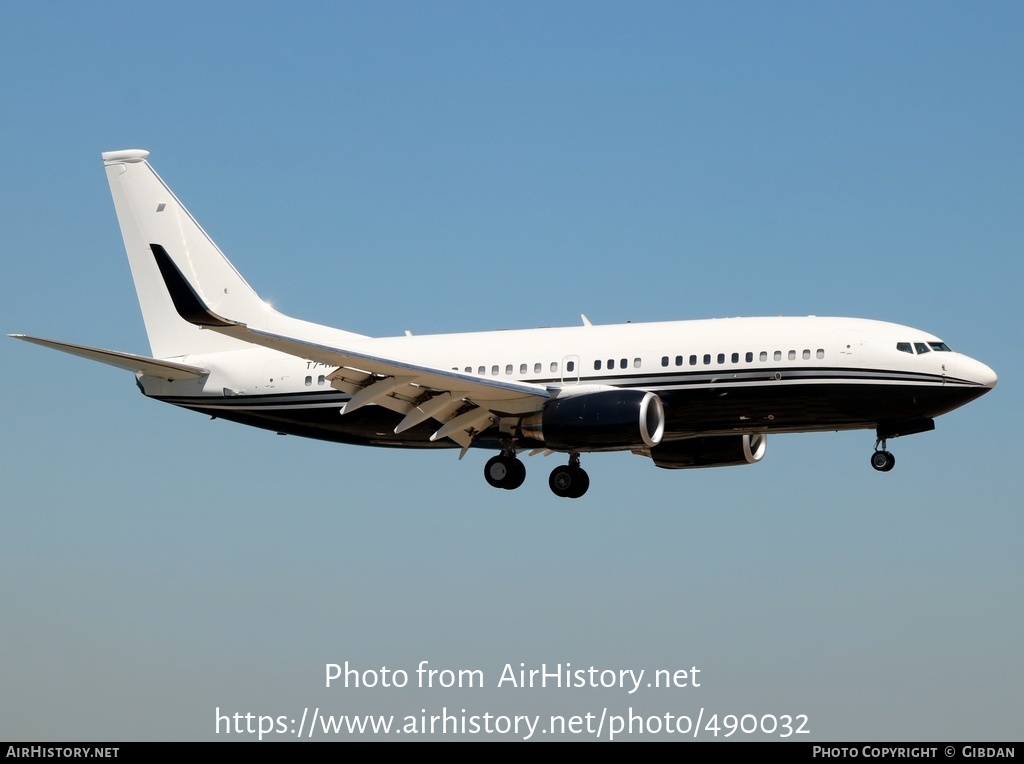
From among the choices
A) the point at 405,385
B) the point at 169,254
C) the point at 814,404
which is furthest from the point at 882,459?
the point at 169,254

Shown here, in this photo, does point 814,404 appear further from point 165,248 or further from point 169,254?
point 165,248

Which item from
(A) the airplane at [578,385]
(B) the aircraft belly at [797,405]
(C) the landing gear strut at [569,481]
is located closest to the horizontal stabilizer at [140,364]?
(A) the airplane at [578,385]

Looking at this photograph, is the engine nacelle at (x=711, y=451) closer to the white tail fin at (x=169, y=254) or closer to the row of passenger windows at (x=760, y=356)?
the row of passenger windows at (x=760, y=356)

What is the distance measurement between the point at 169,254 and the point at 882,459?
23671mm

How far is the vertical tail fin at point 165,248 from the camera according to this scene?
50.8 m

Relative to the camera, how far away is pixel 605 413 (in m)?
40.4

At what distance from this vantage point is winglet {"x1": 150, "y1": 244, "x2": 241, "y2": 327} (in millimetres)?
37781

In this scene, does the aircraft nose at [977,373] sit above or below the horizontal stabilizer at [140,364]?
below

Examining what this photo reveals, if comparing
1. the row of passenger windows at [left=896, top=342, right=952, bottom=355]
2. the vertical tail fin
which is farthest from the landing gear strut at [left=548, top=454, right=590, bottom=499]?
the vertical tail fin

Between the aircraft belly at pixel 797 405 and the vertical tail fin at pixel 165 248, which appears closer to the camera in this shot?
the aircraft belly at pixel 797 405

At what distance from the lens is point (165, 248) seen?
168 ft

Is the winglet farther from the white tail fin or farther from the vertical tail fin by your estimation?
the vertical tail fin

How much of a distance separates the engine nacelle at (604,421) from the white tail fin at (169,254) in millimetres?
12407
